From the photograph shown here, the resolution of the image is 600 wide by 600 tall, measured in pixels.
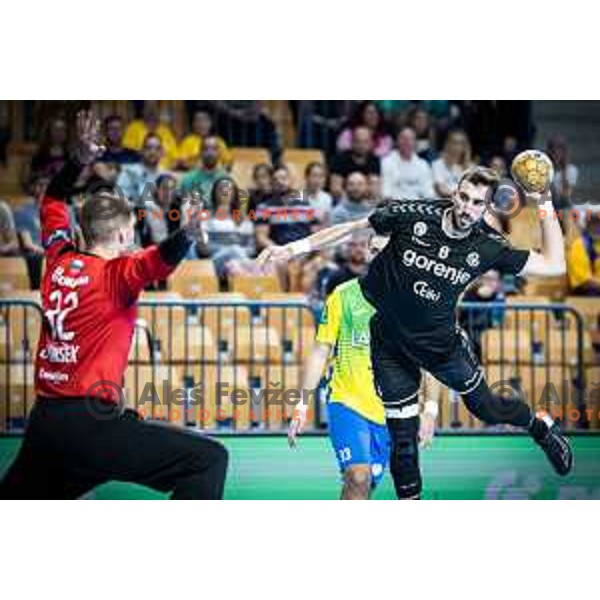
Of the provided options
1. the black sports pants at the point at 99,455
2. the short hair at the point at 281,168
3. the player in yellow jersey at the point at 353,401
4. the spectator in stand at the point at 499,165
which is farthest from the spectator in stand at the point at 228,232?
the spectator in stand at the point at 499,165

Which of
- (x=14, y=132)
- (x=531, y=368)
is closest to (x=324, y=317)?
(x=531, y=368)

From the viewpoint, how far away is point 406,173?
987cm

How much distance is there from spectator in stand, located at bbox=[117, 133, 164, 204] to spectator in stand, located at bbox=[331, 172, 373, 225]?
993mm

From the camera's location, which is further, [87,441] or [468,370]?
[468,370]

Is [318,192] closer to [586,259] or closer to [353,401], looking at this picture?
[353,401]

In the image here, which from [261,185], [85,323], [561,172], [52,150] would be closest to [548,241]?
[561,172]

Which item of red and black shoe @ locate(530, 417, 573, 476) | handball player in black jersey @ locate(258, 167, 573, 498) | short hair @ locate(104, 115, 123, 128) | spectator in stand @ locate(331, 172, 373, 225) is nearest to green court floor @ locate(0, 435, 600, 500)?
red and black shoe @ locate(530, 417, 573, 476)

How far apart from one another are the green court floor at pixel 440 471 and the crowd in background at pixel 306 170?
2.96ft

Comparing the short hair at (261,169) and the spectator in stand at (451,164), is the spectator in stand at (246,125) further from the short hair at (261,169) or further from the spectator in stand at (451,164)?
the spectator in stand at (451,164)

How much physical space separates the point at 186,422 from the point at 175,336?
50 centimetres

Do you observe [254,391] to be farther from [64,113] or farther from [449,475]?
[64,113]

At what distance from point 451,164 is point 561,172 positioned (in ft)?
1.96

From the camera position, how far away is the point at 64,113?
9.88m

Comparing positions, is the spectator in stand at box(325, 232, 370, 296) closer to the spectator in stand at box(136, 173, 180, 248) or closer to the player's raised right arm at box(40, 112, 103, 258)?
the spectator in stand at box(136, 173, 180, 248)
